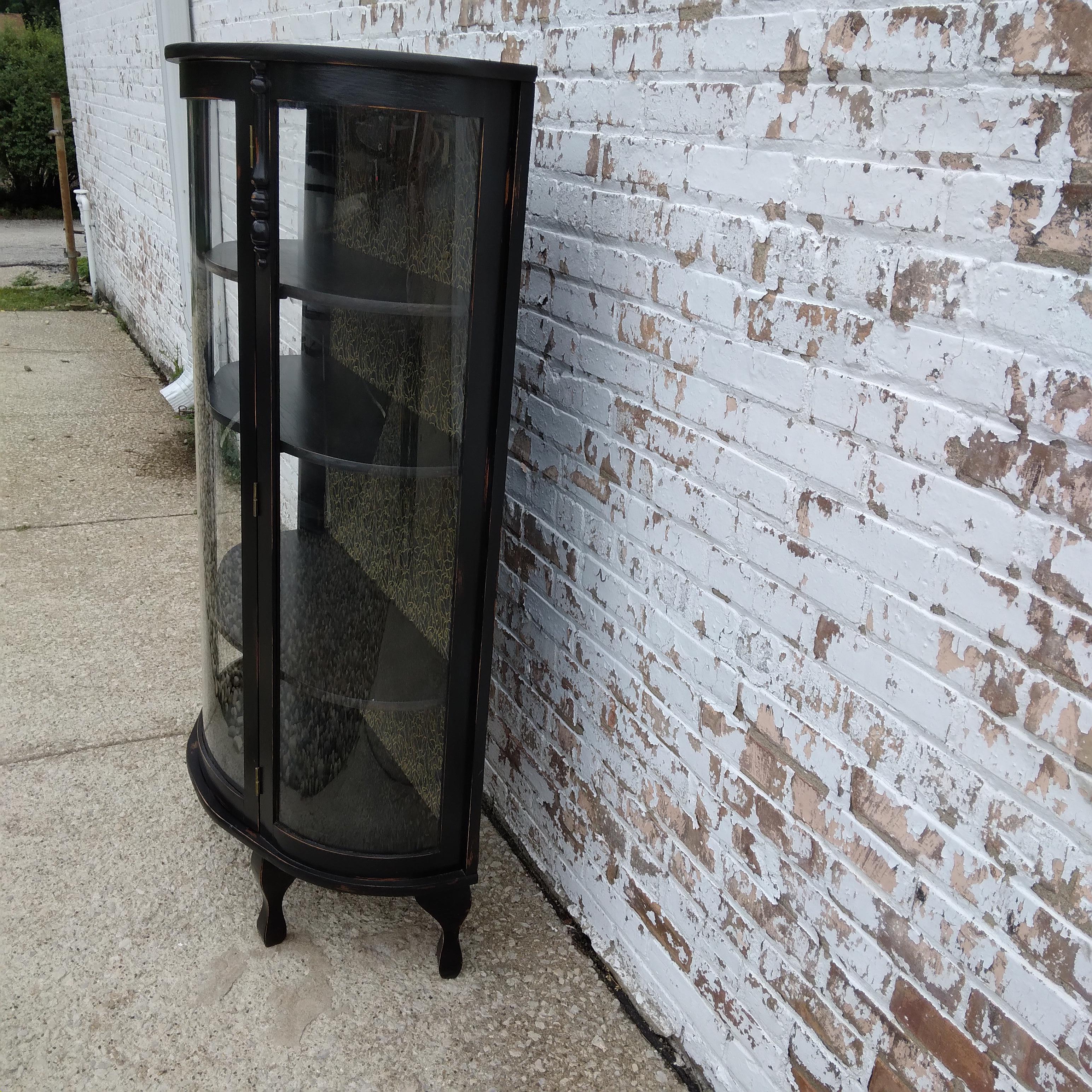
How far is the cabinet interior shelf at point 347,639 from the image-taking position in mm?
2178

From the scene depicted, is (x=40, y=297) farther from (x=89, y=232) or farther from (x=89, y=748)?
(x=89, y=748)

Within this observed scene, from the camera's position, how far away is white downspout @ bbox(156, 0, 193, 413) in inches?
202

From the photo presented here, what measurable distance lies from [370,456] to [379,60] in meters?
0.70

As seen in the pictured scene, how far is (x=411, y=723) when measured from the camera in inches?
88.2

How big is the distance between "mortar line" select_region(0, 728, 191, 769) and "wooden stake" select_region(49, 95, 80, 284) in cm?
702

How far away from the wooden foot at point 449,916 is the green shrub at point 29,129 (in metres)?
15.3

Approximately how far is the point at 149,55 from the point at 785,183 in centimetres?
549

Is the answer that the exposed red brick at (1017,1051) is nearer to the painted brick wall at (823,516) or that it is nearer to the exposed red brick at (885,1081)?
the painted brick wall at (823,516)

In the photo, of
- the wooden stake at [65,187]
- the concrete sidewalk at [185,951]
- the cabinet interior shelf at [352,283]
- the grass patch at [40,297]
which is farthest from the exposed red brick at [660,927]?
the wooden stake at [65,187]

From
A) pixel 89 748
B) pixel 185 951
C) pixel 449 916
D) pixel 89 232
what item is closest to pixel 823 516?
pixel 449 916

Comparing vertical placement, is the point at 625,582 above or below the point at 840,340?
below

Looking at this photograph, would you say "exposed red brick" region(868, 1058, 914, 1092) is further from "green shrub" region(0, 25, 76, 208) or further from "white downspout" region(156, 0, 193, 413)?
"green shrub" region(0, 25, 76, 208)

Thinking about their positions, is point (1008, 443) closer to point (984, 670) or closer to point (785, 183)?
point (984, 670)

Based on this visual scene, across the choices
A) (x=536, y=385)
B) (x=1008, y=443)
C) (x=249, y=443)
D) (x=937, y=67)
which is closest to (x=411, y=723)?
(x=249, y=443)
